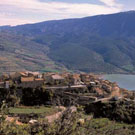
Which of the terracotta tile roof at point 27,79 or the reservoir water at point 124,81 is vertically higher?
the terracotta tile roof at point 27,79

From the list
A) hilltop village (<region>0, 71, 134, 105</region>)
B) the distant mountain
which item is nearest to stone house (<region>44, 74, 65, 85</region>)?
hilltop village (<region>0, 71, 134, 105</region>)

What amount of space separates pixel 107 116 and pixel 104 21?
16476 centimetres

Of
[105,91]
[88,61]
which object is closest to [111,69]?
[88,61]

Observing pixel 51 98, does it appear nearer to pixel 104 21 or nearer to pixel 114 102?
pixel 114 102

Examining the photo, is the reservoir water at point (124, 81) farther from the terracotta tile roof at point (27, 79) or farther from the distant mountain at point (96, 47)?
the terracotta tile roof at point (27, 79)

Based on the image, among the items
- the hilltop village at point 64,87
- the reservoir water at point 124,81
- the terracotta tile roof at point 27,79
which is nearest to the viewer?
the hilltop village at point 64,87

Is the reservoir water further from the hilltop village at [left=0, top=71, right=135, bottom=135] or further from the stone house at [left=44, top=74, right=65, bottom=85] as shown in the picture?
the hilltop village at [left=0, top=71, right=135, bottom=135]

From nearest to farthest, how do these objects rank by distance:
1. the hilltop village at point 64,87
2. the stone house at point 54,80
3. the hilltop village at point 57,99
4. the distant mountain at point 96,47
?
1. the hilltop village at point 57,99
2. the hilltop village at point 64,87
3. the stone house at point 54,80
4. the distant mountain at point 96,47

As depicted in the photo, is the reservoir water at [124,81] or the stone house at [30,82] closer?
the stone house at [30,82]

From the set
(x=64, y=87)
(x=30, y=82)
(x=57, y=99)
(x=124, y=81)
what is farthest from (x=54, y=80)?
(x=124, y=81)

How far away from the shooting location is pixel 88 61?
9888 cm

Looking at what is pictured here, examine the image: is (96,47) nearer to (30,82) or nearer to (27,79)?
(27,79)

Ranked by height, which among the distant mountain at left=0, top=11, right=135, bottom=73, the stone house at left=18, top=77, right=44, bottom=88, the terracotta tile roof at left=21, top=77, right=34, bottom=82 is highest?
the distant mountain at left=0, top=11, right=135, bottom=73

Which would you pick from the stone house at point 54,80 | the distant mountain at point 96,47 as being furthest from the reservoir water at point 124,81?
the stone house at point 54,80
